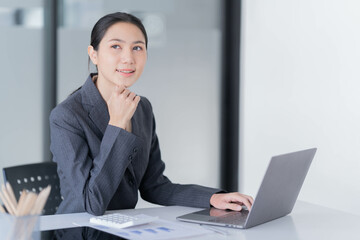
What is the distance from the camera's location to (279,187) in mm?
1752

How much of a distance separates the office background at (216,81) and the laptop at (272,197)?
1342 millimetres

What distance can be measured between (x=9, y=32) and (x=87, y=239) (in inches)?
81.1

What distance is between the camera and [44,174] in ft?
7.23

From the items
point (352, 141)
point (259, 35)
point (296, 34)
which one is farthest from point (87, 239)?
A: point (259, 35)

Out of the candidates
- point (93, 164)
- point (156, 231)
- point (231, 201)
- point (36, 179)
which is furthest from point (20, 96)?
point (156, 231)

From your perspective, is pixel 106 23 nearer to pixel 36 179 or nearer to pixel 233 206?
pixel 36 179

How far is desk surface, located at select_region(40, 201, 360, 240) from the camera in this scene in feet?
5.43

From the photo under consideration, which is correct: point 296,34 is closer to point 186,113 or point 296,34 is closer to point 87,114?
point 186,113

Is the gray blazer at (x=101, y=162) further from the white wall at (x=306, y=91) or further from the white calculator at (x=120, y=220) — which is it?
the white wall at (x=306, y=91)

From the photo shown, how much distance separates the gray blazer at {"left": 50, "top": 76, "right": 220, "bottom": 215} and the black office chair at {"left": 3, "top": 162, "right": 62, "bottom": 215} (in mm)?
105

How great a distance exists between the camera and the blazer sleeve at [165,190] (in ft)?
6.75

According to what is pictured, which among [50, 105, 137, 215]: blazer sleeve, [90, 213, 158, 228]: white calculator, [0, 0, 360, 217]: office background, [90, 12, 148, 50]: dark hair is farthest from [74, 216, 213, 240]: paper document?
[0, 0, 360, 217]: office background

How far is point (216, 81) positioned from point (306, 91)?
31.5 inches

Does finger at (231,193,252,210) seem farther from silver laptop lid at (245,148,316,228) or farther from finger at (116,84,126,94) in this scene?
finger at (116,84,126,94)
